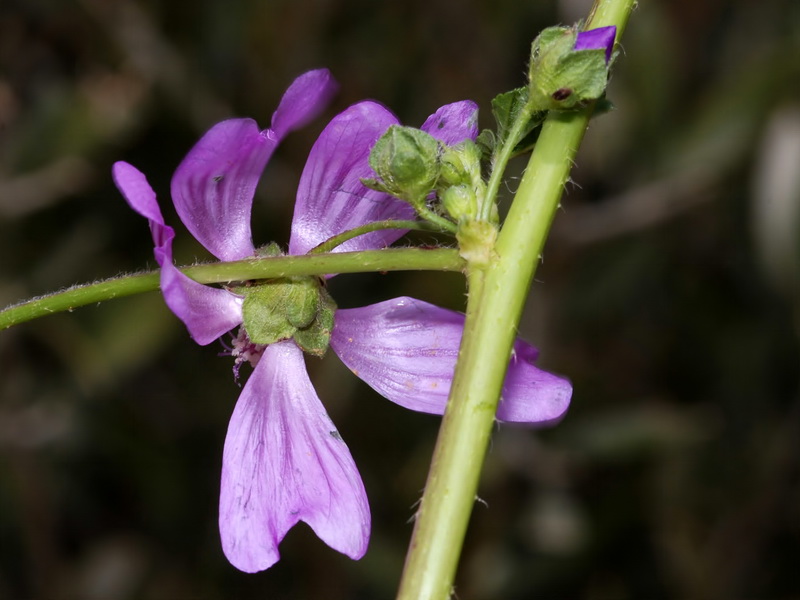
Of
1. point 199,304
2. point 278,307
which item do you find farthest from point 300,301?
point 199,304

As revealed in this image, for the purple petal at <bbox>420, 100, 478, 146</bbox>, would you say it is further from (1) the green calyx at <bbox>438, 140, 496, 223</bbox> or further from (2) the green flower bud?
(2) the green flower bud

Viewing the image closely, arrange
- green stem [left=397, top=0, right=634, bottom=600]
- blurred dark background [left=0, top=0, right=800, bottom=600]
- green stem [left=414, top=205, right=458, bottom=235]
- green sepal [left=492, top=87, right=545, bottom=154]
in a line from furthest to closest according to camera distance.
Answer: blurred dark background [left=0, top=0, right=800, bottom=600], green sepal [left=492, top=87, right=545, bottom=154], green stem [left=414, top=205, right=458, bottom=235], green stem [left=397, top=0, right=634, bottom=600]

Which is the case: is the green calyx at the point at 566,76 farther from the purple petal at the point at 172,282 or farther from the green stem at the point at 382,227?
the purple petal at the point at 172,282

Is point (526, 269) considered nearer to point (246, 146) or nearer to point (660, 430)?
point (246, 146)

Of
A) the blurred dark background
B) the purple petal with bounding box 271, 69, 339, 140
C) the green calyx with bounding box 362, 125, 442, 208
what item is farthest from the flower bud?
the blurred dark background

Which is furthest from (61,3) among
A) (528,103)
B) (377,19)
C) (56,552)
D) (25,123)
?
(528,103)

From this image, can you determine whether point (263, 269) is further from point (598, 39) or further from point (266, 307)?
point (598, 39)

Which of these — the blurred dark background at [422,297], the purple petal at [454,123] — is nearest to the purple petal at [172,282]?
the purple petal at [454,123]
